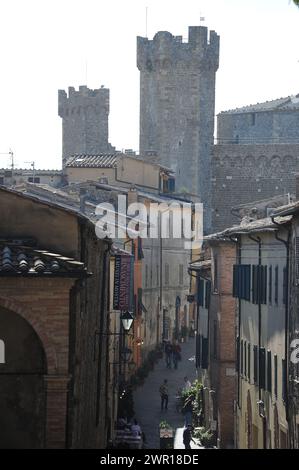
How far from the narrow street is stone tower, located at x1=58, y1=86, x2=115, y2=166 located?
152 feet

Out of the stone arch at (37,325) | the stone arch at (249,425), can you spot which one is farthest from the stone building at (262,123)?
the stone arch at (37,325)

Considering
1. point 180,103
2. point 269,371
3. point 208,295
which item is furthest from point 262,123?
point 269,371

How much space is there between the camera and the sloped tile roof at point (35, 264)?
65.1 feet

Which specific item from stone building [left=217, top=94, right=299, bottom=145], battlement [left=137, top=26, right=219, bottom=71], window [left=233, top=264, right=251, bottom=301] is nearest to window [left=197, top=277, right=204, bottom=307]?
window [left=233, top=264, right=251, bottom=301]

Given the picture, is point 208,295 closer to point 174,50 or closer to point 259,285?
point 259,285

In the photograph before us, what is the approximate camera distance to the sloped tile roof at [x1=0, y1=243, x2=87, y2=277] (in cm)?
1983

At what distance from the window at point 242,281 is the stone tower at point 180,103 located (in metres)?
53.6

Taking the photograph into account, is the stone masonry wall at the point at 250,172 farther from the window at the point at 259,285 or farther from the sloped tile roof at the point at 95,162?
the window at the point at 259,285

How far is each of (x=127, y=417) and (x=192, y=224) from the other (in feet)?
133

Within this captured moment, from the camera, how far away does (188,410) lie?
47.0 m

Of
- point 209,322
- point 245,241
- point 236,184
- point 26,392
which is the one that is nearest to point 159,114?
point 236,184

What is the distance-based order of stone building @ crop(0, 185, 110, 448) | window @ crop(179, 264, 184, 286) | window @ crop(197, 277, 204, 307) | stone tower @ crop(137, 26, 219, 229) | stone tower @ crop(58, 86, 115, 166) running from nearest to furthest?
stone building @ crop(0, 185, 110, 448), window @ crop(197, 277, 204, 307), window @ crop(179, 264, 184, 286), stone tower @ crop(137, 26, 219, 229), stone tower @ crop(58, 86, 115, 166)

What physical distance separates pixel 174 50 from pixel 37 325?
80.8 meters

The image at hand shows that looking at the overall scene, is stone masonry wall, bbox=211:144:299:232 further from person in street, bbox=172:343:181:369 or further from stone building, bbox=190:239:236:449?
stone building, bbox=190:239:236:449
